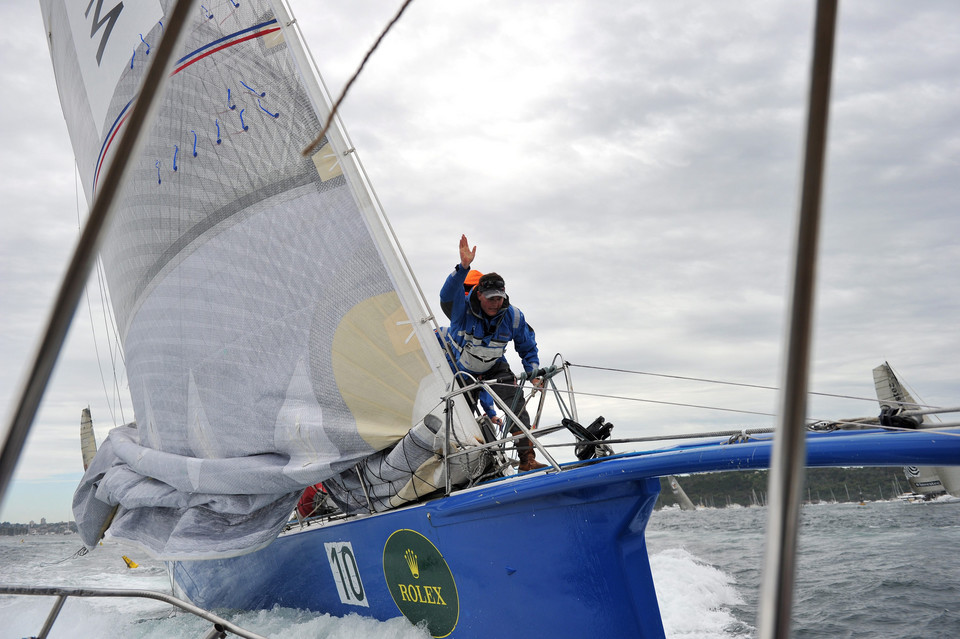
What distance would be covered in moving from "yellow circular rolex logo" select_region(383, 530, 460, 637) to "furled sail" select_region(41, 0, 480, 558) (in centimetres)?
25

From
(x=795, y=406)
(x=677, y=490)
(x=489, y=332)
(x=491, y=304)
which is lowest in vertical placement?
(x=677, y=490)

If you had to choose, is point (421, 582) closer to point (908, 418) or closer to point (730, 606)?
point (908, 418)

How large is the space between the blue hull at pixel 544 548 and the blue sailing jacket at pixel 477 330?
3.39ft

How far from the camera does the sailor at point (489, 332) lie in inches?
138

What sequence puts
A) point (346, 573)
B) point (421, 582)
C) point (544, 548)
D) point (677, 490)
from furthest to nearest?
1. point (677, 490)
2. point (346, 573)
3. point (421, 582)
4. point (544, 548)

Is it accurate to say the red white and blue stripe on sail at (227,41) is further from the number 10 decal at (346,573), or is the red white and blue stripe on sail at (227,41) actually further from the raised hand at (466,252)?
the number 10 decal at (346,573)

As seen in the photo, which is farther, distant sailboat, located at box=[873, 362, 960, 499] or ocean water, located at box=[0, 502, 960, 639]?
ocean water, located at box=[0, 502, 960, 639]

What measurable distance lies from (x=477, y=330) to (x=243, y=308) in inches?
50.1

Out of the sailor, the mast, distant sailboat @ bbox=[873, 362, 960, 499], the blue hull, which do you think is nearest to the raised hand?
the sailor

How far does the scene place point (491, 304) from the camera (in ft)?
11.6

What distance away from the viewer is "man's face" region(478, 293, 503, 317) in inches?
138

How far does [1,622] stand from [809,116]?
6126 mm

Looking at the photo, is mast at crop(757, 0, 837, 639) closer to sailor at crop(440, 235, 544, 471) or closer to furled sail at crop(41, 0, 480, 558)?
furled sail at crop(41, 0, 480, 558)

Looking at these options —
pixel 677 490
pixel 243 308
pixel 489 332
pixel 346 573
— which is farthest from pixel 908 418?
pixel 677 490
